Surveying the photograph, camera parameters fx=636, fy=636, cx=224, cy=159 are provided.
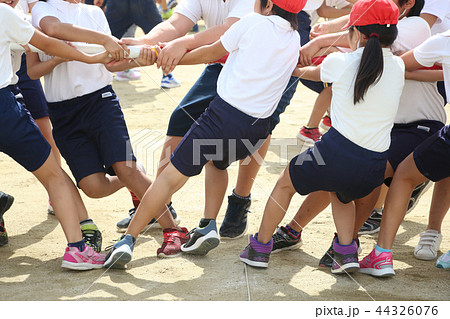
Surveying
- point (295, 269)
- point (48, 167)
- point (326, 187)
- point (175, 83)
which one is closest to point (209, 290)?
point (295, 269)

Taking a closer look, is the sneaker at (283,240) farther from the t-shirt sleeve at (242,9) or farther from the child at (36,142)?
the t-shirt sleeve at (242,9)

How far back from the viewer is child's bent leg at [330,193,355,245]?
3473 millimetres

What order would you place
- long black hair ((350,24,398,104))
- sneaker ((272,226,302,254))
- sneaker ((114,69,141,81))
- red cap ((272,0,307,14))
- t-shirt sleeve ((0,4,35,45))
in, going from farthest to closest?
sneaker ((114,69,141,81)) < sneaker ((272,226,302,254)) < red cap ((272,0,307,14)) < t-shirt sleeve ((0,4,35,45)) < long black hair ((350,24,398,104))

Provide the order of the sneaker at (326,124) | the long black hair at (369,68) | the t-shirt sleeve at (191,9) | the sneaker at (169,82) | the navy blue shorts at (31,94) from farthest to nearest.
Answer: the sneaker at (169,82) → the sneaker at (326,124) → the navy blue shorts at (31,94) → the t-shirt sleeve at (191,9) → the long black hair at (369,68)

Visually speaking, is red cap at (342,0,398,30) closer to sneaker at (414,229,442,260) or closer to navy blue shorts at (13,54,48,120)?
sneaker at (414,229,442,260)

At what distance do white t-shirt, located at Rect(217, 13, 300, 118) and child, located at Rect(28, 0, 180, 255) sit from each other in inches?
29.8

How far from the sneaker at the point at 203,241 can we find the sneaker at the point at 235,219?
1.13 ft

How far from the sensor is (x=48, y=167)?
3494mm

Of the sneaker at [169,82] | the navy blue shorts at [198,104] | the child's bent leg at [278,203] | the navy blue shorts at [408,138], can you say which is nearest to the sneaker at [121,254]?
the child's bent leg at [278,203]

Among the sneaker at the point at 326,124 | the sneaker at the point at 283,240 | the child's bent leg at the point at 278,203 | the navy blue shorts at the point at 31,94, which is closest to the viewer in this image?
the child's bent leg at the point at 278,203

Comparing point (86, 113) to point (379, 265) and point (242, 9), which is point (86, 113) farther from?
point (379, 265)

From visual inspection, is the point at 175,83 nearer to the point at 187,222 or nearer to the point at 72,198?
the point at 187,222

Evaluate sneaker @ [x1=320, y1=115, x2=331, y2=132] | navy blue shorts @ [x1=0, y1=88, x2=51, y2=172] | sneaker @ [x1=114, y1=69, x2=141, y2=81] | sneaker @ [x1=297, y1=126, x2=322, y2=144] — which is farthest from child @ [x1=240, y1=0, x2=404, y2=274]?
sneaker @ [x1=114, y1=69, x2=141, y2=81]

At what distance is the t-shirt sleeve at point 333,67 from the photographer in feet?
10.6
